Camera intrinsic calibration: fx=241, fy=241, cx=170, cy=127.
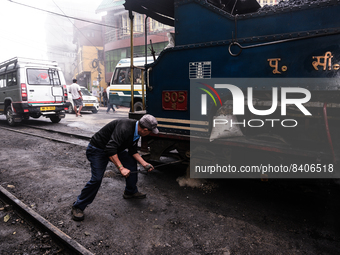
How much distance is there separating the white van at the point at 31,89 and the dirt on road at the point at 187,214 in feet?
19.0

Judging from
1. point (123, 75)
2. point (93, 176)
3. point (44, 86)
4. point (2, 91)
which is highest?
point (123, 75)

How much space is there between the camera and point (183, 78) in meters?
3.92

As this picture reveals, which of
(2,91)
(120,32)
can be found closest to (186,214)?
(2,91)

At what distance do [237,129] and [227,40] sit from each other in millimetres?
1303

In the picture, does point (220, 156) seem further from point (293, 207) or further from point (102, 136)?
point (102, 136)

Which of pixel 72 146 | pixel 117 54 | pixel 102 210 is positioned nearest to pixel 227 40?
pixel 102 210

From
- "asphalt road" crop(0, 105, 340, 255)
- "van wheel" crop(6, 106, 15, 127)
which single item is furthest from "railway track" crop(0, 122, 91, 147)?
"asphalt road" crop(0, 105, 340, 255)

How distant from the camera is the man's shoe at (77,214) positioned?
3095 millimetres

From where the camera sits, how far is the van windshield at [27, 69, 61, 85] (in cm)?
1002

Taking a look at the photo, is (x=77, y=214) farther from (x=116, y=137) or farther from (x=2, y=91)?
(x=2, y=91)

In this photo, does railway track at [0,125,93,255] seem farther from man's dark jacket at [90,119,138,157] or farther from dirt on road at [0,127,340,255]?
man's dark jacket at [90,119,138,157]

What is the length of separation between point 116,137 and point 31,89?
341 inches

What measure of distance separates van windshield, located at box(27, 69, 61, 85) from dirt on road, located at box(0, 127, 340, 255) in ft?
20.3

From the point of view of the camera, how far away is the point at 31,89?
9938 mm
